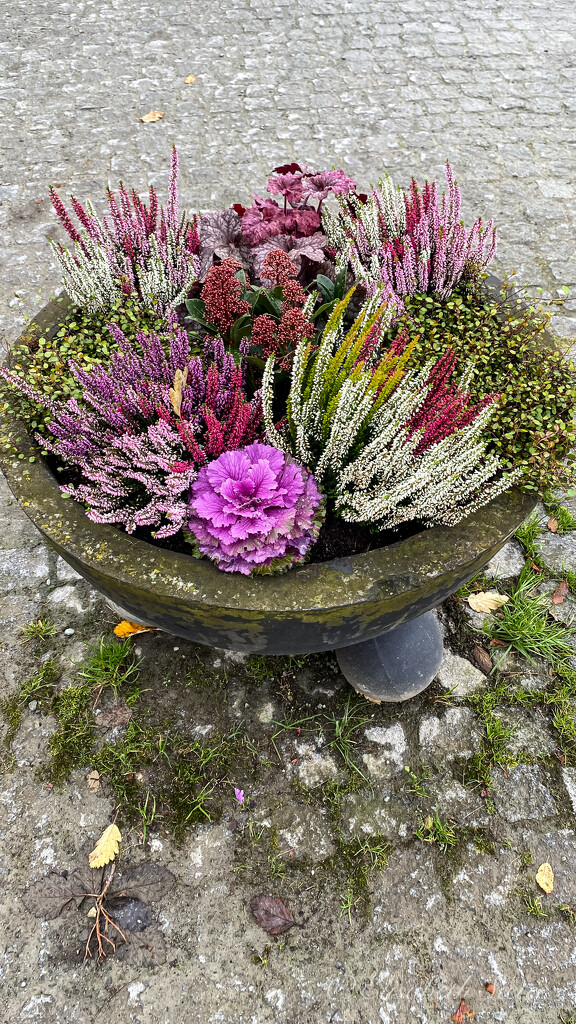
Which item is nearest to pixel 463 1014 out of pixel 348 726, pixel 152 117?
pixel 348 726

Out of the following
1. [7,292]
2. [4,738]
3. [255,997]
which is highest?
[7,292]

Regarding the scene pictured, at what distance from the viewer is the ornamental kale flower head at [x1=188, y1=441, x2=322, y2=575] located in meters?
1.58

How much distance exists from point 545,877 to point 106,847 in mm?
1506

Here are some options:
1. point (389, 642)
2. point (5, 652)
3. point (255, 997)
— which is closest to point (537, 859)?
point (389, 642)

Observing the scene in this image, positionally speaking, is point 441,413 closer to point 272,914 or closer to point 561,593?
point 561,593

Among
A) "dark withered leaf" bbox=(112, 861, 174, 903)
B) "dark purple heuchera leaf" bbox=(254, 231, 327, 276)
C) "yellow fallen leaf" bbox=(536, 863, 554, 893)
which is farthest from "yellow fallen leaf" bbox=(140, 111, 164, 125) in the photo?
"yellow fallen leaf" bbox=(536, 863, 554, 893)

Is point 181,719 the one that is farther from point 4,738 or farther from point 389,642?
point 389,642

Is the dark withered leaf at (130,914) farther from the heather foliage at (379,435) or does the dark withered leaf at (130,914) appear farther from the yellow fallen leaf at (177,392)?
the yellow fallen leaf at (177,392)

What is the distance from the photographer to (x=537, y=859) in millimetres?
2117

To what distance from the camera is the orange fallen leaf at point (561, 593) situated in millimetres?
2754

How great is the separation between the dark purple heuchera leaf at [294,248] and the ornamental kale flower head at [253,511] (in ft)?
2.69

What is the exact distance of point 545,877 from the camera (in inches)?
81.9

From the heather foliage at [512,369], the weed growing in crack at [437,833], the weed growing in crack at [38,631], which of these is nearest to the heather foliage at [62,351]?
the heather foliage at [512,369]

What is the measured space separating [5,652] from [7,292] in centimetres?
243
